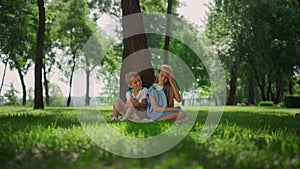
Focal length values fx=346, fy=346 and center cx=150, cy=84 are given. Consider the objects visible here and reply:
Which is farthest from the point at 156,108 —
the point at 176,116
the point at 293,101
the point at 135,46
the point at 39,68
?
the point at 293,101

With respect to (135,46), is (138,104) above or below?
below

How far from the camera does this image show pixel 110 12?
108 feet

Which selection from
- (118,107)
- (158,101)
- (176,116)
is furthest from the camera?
(118,107)

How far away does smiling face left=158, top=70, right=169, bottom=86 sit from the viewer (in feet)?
24.7

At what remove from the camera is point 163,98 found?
7.66m

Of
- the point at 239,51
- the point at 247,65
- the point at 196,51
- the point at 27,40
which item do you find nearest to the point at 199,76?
the point at 196,51

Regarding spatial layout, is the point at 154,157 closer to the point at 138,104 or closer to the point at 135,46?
the point at 138,104

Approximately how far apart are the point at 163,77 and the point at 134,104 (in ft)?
3.20

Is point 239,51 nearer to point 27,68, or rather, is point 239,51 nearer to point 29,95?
point 27,68

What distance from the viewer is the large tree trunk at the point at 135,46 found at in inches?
372

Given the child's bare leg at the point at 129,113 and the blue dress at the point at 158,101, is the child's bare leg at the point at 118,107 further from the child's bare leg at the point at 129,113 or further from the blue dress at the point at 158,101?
the blue dress at the point at 158,101

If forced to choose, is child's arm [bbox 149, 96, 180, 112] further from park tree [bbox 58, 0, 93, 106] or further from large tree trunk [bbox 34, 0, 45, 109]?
park tree [bbox 58, 0, 93, 106]

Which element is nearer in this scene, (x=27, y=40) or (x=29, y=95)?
(x=27, y=40)

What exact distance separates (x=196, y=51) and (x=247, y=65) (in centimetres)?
595
